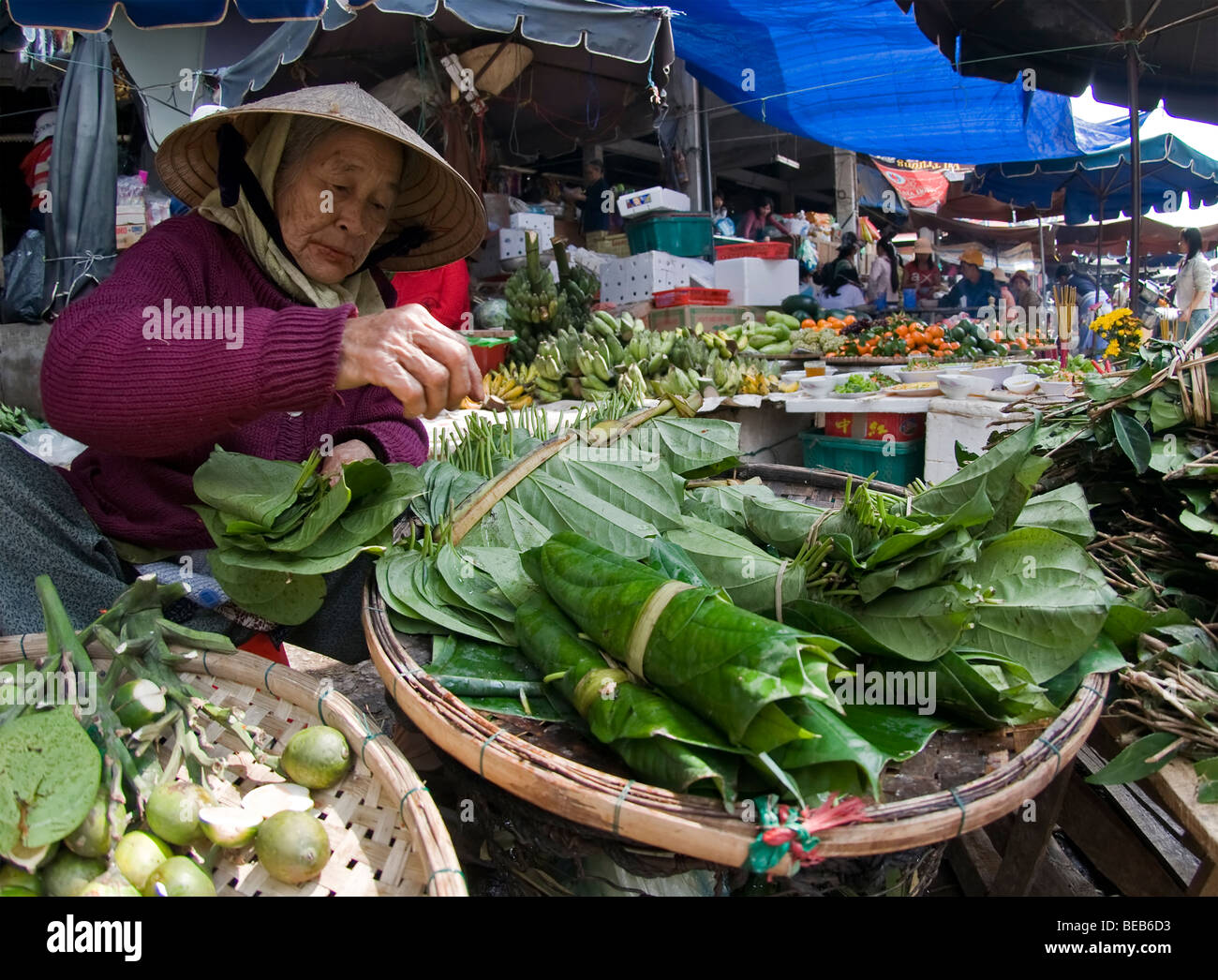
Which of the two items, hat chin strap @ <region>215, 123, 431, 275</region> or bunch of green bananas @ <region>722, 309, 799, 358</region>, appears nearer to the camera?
hat chin strap @ <region>215, 123, 431, 275</region>

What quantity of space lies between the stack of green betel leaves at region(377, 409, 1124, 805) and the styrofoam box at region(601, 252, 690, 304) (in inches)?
183

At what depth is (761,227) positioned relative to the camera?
9.96m

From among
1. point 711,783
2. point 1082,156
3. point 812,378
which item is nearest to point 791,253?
point 1082,156

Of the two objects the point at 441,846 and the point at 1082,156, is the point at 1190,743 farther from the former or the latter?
the point at 1082,156

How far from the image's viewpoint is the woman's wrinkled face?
1.64 meters

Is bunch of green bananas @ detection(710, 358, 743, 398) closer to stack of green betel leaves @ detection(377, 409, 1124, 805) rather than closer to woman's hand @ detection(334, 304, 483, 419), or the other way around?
stack of green betel leaves @ detection(377, 409, 1124, 805)

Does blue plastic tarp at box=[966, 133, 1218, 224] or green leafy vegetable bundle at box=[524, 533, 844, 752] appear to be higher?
blue plastic tarp at box=[966, 133, 1218, 224]

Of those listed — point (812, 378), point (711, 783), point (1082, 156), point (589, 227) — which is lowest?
point (711, 783)

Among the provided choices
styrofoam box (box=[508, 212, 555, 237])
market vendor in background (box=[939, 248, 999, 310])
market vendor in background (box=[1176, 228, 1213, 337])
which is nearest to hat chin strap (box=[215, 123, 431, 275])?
styrofoam box (box=[508, 212, 555, 237])

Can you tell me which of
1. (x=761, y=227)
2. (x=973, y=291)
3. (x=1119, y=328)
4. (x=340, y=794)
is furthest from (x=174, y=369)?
(x=973, y=291)

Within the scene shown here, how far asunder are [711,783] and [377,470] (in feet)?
2.42

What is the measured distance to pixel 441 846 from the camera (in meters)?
0.87

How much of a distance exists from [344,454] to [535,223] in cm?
517

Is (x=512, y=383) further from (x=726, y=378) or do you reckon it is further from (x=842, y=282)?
(x=842, y=282)
